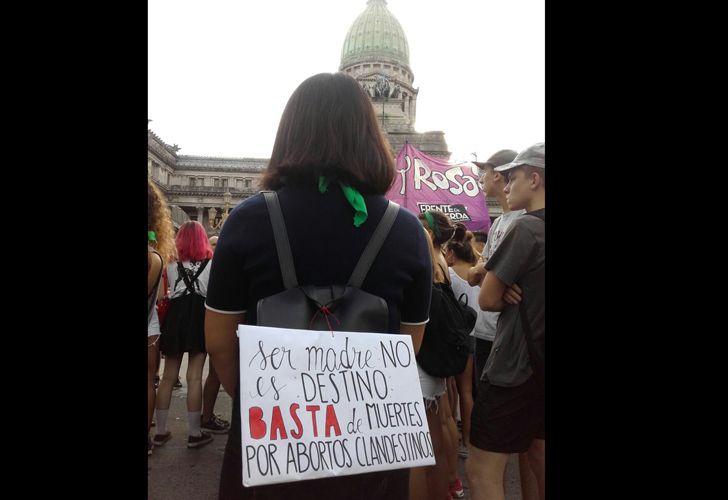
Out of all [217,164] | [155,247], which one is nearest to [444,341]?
[155,247]

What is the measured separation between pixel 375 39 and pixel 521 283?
6294 cm

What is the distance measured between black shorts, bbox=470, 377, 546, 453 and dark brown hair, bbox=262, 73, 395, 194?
4.22 feet

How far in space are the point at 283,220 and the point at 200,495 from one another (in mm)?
2938

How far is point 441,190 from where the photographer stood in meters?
8.34

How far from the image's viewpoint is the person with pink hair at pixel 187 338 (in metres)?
4.32

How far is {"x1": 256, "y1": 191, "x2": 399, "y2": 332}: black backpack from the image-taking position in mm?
1374

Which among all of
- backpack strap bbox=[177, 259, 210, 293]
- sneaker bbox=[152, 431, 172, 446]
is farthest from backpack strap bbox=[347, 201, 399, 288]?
sneaker bbox=[152, 431, 172, 446]

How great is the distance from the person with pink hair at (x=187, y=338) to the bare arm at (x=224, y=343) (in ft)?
9.39

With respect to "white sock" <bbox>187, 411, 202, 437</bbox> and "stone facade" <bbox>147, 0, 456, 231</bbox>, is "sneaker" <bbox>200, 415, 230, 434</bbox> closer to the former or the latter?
"white sock" <bbox>187, 411, 202, 437</bbox>

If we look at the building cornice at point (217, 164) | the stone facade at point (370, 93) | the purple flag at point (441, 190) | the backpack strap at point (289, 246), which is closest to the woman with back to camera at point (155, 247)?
the backpack strap at point (289, 246)

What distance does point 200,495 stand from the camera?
350 centimetres

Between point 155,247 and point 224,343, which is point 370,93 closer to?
point 155,247
